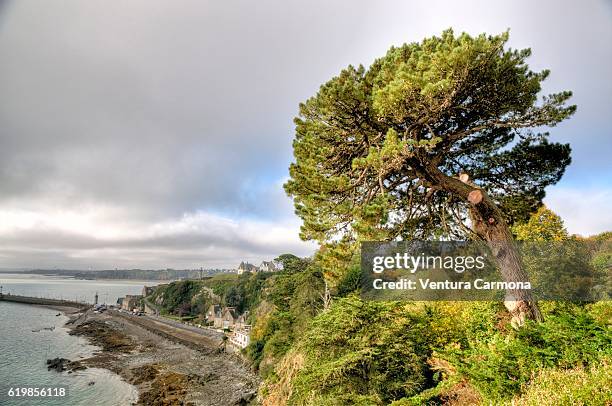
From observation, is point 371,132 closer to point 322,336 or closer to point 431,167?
point 431,167

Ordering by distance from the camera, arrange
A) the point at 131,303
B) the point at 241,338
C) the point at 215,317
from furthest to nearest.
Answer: the point at 131,303
the point at 215,317
the point at 241,338

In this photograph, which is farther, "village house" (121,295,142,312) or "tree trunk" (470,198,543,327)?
"village house" (121,295,142,312)

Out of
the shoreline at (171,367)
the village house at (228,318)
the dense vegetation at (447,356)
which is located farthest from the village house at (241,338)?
the dense vegetation at (447,356)

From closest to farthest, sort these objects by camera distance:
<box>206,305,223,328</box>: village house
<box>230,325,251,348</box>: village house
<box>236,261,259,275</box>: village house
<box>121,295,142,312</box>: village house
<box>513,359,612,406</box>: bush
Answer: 1. <box>513,359,612,406</box>: bush
2. <box>230,325,251,348</box>: village house
3. <box>206,305,223,328</box>: village house
4. <box>121,295,142,312</box>: village house
5. <box>236,261,259,275</box>: village house

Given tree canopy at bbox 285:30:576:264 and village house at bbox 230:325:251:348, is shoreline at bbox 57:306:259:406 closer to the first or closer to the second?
village house at bbox 230:325:251:348

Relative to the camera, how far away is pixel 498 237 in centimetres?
891

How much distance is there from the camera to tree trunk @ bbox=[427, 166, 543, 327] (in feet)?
27.2

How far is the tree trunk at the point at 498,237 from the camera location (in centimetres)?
829

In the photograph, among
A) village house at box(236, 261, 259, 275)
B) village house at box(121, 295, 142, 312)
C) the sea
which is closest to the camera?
the sea

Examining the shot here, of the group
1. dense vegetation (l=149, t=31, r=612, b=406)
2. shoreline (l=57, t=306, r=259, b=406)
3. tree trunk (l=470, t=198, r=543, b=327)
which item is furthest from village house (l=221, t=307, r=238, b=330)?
tree trunk (l=470, t=198, r=543, b=327)

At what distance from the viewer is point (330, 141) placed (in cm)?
1009

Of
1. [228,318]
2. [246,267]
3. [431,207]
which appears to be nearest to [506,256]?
[431,207]

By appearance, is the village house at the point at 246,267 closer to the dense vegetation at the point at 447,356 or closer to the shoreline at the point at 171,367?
the shoreline at the point at 171,367

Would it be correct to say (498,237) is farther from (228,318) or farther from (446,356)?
(228,318)
